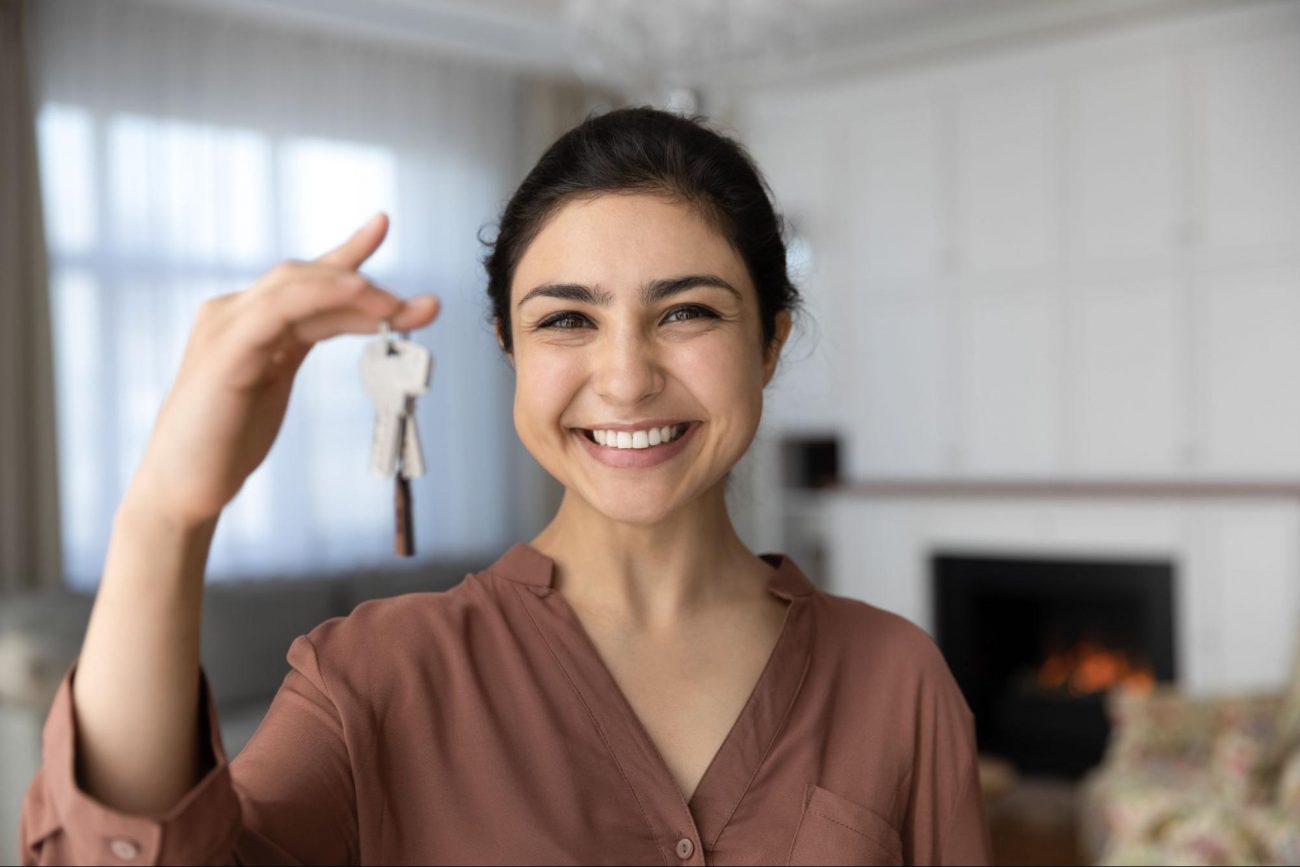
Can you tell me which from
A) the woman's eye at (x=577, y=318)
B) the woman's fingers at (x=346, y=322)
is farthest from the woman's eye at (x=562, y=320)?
the woman's fingers at (x=346, y=322)

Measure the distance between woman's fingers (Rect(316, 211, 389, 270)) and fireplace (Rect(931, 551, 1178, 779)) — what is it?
4873 mm

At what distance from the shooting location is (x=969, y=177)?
5.61 meters

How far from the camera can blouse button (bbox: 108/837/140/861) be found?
714 mm

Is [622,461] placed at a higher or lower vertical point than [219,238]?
lower

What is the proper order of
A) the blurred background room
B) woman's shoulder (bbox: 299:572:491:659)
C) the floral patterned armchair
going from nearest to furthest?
1. woman's shoulder (bbox: 299:572:491:659)
2. the floral patterned armchair
3. the blurred background room

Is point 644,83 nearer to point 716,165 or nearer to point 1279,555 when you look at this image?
point 1279,555

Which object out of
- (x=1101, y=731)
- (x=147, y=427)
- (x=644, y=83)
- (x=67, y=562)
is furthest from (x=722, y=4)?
(x=1101, y=731)

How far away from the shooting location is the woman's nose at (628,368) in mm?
1012

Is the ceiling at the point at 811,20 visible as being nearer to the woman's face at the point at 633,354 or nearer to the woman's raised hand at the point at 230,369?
the woman's face at the point at 633,354

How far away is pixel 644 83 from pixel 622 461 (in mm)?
3404

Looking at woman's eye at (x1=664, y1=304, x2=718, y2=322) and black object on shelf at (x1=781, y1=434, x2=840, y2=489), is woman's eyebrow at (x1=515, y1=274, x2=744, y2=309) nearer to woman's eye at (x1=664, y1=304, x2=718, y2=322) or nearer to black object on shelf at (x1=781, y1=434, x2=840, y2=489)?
woman's eye at (x1=664, y1=304, x2=718, y2=322)

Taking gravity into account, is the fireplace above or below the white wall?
below

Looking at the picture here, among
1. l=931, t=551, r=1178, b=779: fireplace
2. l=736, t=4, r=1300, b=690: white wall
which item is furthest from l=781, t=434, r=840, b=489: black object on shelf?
l=931, t=551, r=1178, b=779: fireplace

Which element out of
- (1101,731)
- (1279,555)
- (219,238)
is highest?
(219,238)
